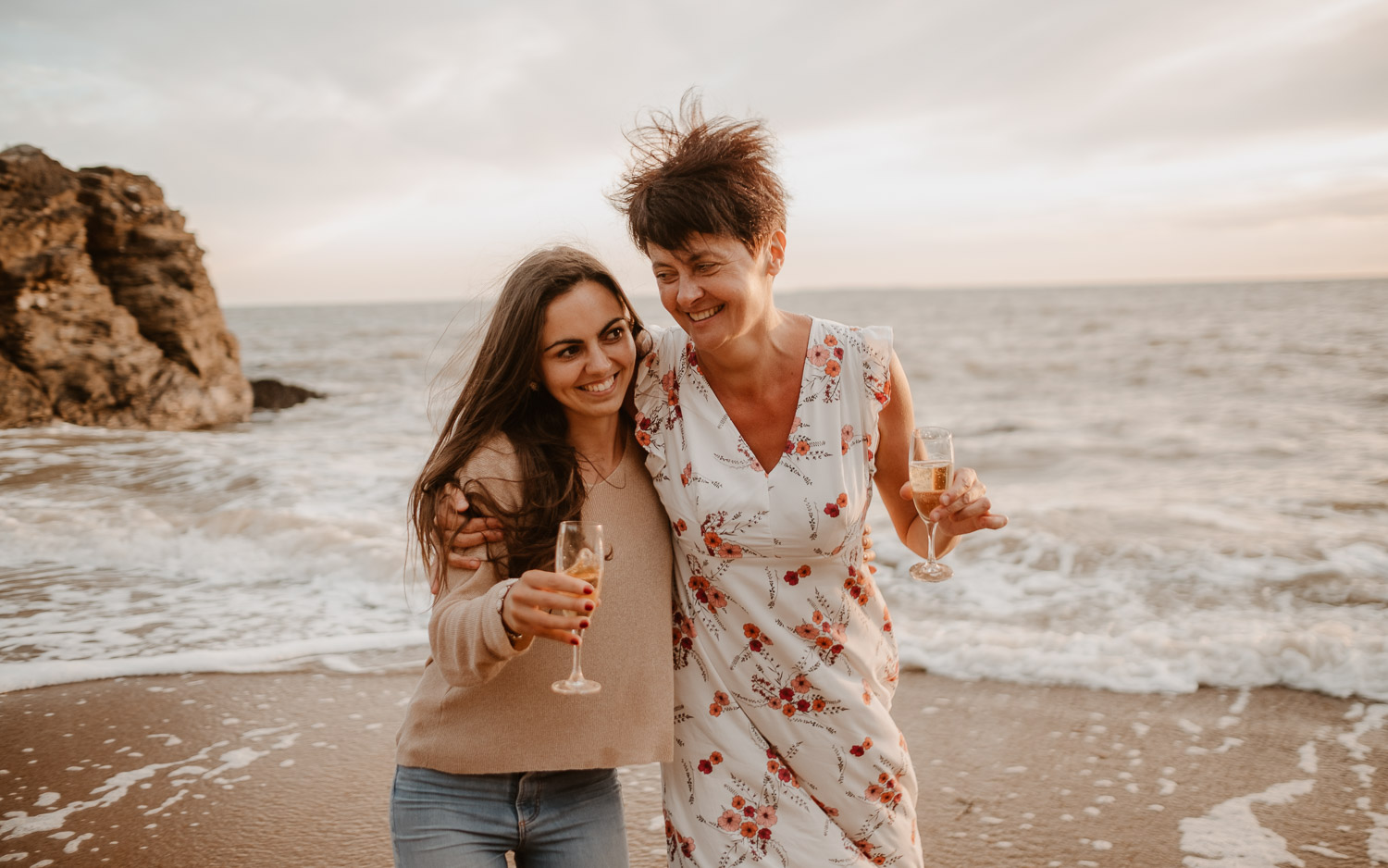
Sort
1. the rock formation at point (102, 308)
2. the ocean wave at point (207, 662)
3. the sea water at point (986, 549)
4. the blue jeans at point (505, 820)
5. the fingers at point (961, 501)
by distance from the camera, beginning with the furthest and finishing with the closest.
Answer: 1. the rock formation at point (102, 308)
2. the sea water at point (986, 549)
3. the ocean wave at point (207, 662)
4. the fingers at point (961, 501)
5. the blue jeans at point (505, 820)

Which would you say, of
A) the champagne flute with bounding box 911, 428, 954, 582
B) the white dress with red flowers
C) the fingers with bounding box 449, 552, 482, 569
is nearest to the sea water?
the fingers with bounding box 449, 552, 482, 569

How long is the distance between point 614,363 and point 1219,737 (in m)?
3.89

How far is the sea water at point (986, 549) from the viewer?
559 centimetres

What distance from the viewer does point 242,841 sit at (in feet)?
12.1

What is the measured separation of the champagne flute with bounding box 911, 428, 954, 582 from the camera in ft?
8.53

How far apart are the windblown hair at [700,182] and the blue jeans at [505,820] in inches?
61.7

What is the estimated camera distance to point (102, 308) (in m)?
14.1

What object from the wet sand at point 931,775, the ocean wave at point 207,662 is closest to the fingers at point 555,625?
the wet sand at point 931,775

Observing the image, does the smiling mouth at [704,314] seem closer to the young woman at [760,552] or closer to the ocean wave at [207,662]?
the young woman at [760,552]

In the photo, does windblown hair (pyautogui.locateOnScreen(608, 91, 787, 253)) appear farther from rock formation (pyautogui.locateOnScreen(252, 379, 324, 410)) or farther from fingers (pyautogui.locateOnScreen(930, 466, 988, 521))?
rock formation (pyautogui.locateOnScreen(252, 379, 324, 410))

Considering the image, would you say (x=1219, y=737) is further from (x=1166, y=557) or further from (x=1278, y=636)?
(x=1166, y=557)

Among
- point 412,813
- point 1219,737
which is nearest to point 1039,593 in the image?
point 1219,737

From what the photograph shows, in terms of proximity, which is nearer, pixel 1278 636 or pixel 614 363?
pixel 614 363

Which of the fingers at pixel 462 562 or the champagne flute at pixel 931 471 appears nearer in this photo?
the fingers at pixel 462 562
